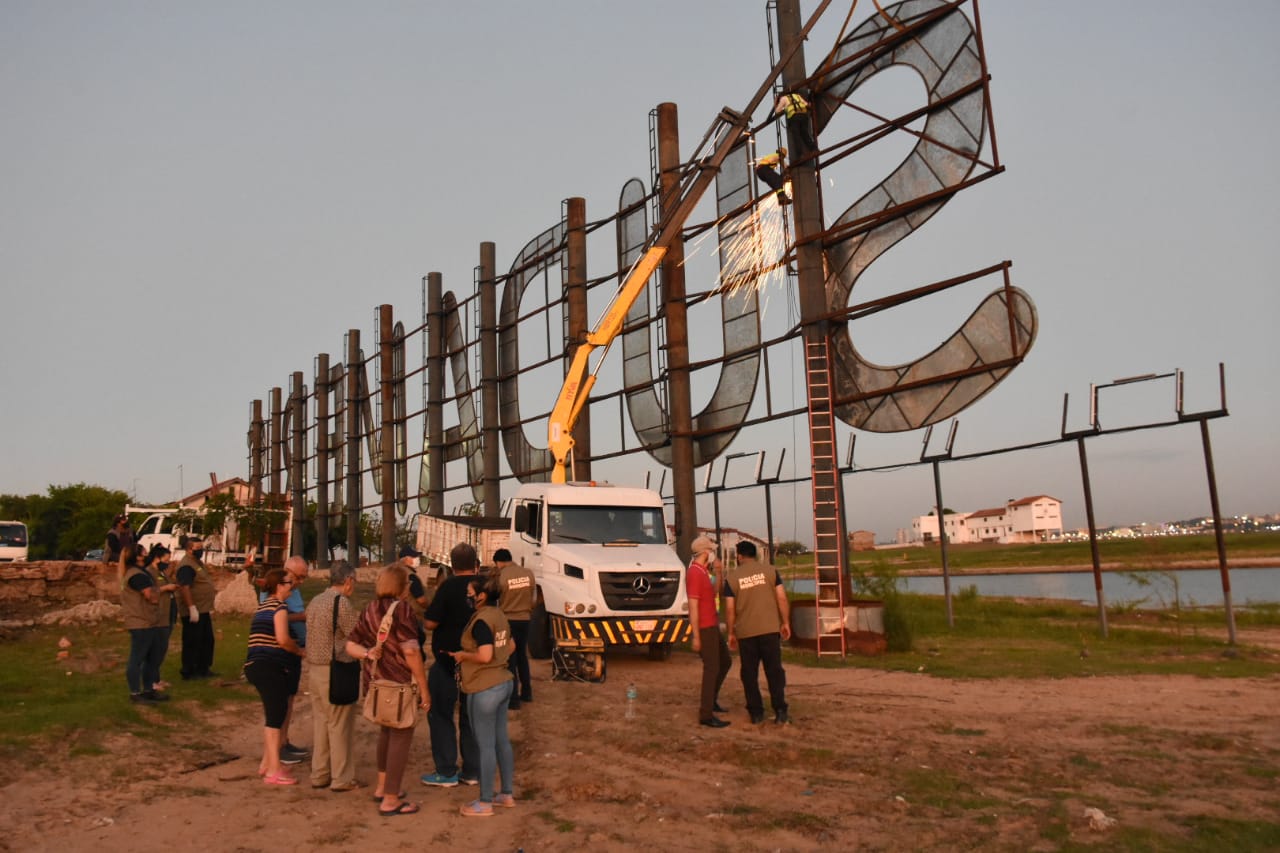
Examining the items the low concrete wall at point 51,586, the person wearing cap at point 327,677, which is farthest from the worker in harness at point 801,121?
the low concrete wall at point 51,586

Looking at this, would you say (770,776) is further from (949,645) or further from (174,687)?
(949,645)

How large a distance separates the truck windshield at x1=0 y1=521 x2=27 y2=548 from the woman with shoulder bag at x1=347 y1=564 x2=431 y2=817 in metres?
28.3

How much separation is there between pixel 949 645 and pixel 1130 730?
697 centimetres

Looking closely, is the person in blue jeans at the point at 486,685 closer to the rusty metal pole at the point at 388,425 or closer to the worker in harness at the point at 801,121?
the worker in harness at the point at 801,121

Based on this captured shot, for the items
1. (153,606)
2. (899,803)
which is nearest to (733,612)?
(899,803)

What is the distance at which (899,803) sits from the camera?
6.24m

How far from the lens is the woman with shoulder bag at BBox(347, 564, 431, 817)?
6203mm

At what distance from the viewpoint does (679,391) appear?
2055 cm

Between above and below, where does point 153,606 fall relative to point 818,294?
below

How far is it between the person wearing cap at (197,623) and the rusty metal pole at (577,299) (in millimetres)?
11427

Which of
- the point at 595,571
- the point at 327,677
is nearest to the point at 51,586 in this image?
the point at 595,571

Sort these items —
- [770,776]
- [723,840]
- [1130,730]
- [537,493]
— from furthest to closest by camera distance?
[537,493] → [1130,730] → [770,776] → [723,840]

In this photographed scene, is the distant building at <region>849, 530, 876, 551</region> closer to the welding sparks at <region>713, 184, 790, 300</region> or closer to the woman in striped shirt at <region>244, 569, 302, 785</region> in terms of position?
the welding sparks at <region>713, 184, 790, 300</region>

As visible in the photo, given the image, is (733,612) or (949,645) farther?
(949,645)
